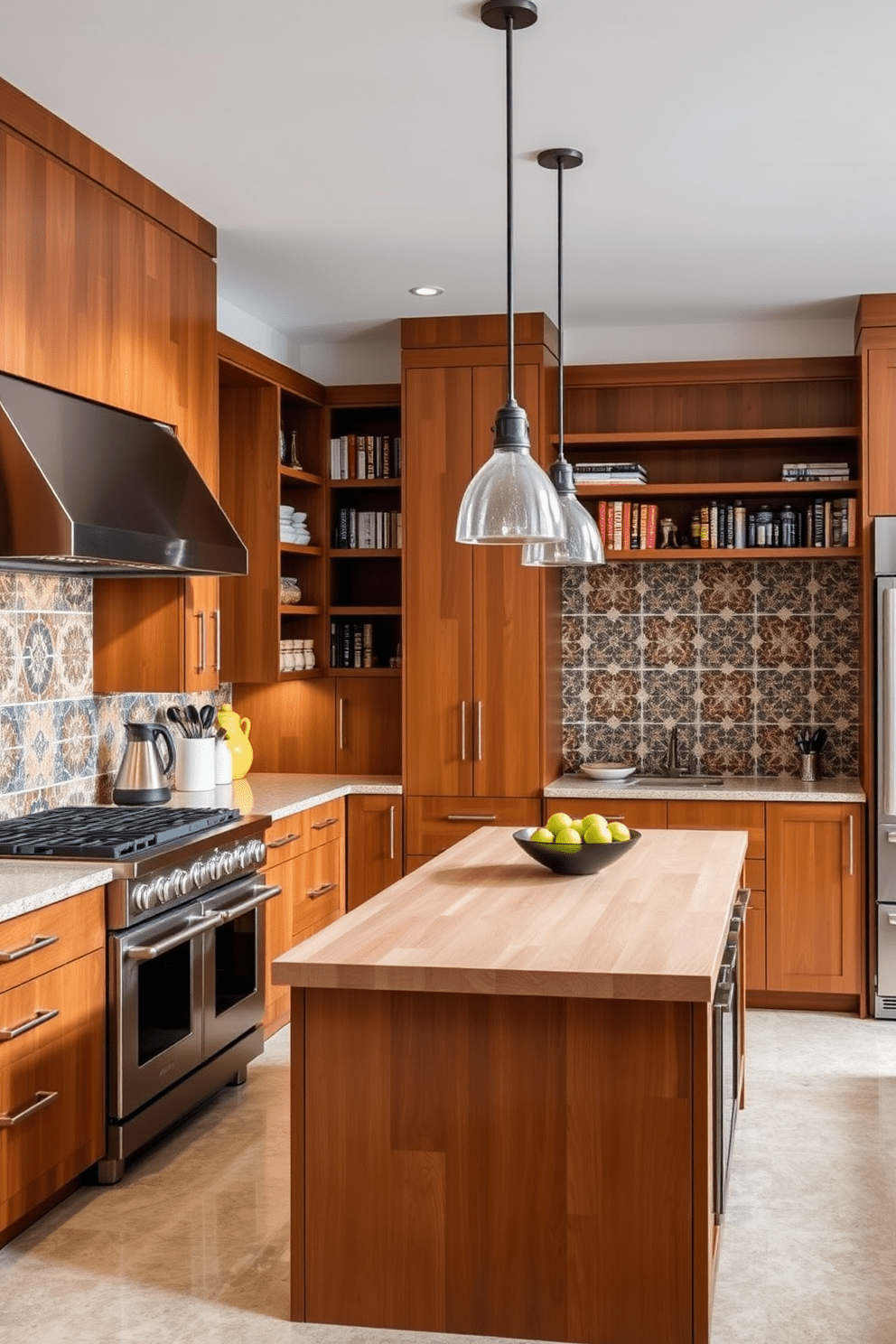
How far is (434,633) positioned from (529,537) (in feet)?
9.18

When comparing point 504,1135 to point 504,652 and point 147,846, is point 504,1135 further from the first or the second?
point 504,652

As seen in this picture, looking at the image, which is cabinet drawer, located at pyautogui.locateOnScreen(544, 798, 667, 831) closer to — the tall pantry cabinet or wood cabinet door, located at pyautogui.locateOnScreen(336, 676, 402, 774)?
the tall pantry cabinet

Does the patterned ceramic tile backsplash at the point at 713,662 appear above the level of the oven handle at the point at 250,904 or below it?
above

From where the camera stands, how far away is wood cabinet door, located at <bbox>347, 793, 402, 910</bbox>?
564 cm

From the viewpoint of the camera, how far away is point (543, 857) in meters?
3.51

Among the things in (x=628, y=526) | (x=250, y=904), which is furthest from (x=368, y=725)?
(x=250, y=904)

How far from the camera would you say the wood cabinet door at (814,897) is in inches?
206

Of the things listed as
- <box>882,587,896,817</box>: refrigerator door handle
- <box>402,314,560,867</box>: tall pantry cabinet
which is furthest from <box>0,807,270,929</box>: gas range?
<box>882,587,896,817</box>: refrigerator door handle

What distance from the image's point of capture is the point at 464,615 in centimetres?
559

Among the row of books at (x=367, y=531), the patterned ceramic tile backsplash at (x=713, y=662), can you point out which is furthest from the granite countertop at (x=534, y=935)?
the row of books at (x=367, y=531)

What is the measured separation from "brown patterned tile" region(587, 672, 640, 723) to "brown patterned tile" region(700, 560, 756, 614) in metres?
0.45

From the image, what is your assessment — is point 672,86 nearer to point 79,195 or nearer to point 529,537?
point 529,537

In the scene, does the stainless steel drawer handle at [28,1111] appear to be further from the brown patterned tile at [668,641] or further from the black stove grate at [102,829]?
the brown patterned tile at [668,641]

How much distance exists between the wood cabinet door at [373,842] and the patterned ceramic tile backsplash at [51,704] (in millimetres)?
1181
